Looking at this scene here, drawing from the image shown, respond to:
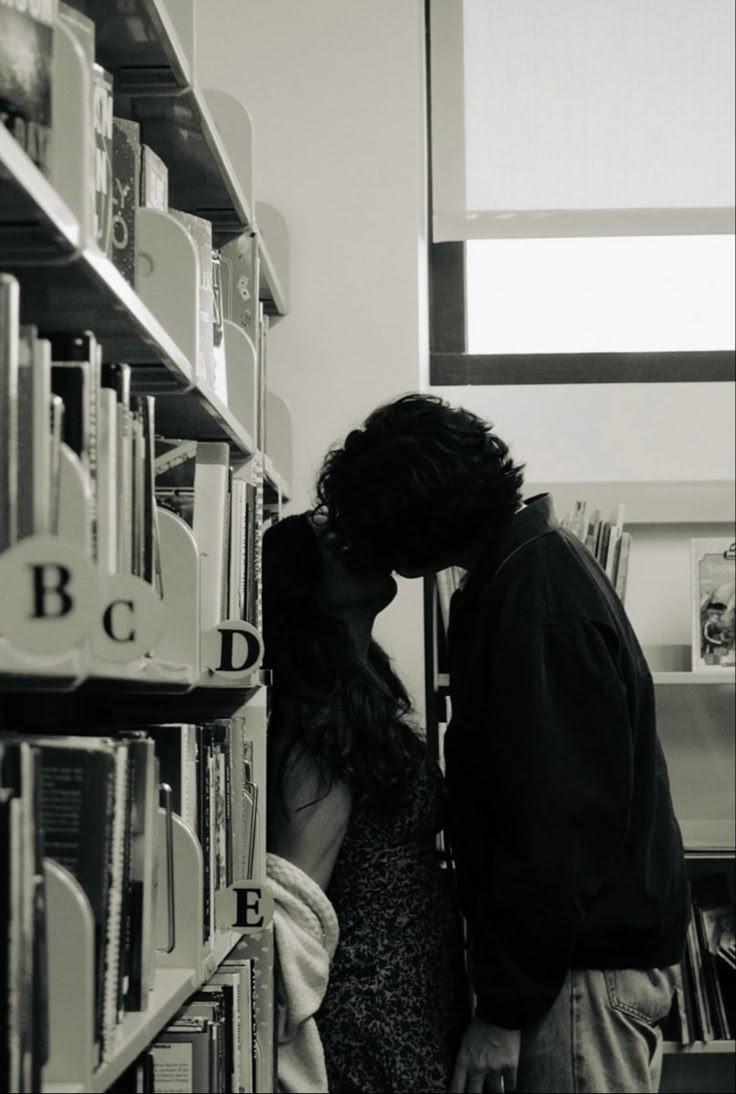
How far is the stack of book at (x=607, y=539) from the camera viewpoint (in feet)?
8.76

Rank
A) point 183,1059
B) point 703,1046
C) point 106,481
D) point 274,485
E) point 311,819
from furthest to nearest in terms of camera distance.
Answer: point 703,1046, point 274,485, point 311,819, point 183,1059, point 106,481

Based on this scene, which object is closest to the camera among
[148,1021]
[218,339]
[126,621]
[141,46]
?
[126,621]

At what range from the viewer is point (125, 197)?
1229 mm

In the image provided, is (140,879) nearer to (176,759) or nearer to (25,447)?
(176,759)

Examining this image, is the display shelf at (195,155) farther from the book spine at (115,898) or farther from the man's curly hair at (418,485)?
the book spine at (115,898)

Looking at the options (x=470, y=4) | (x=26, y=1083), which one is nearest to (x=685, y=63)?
(x=470, y=4)

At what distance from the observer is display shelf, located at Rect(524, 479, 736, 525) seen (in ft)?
9.61

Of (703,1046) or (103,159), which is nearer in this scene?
(103,159)

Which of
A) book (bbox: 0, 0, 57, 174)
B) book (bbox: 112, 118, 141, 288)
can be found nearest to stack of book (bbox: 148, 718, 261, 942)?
book (bbox: 112, 118, 141, 288)

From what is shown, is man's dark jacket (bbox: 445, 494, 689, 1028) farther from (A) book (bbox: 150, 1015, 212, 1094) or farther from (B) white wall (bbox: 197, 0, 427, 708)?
(B) white wall (bbox: 197, 0, 427, 708)

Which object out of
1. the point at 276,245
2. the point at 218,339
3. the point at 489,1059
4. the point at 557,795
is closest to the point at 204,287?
the point at 218,339

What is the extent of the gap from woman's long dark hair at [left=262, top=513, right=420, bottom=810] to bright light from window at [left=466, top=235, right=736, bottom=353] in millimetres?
1312

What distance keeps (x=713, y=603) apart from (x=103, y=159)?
6.32 feet

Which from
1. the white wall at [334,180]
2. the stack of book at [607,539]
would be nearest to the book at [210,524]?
the white wall at [334,180]
